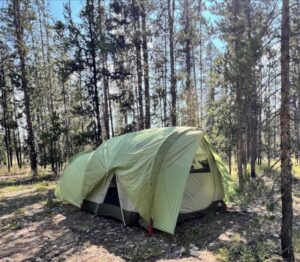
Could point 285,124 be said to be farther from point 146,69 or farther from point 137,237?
point 146,69

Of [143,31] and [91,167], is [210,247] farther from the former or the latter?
[143,31]

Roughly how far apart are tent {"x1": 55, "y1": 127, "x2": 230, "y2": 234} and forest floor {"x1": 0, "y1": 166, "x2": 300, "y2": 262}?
359 mm

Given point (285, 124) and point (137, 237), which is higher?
point (285, 124)

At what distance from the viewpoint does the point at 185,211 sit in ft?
23.7

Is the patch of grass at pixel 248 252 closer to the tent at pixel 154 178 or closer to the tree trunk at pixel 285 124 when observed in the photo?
the tree trunk at pixel 285 124

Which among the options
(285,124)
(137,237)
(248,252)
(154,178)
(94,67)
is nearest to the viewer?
(285,124)

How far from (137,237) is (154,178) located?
1237mm

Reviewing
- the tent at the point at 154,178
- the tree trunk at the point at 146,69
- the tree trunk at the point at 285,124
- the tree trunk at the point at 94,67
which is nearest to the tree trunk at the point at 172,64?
the tree trunk at the point at 146,69

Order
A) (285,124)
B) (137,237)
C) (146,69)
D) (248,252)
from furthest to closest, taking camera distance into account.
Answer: (146,69) < (137,237) < (248,252) < (285,124)

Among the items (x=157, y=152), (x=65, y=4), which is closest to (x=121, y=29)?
(x=65, y=4)

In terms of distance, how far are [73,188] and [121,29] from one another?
11.9 metres

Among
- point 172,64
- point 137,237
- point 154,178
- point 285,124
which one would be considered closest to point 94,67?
point 172,64

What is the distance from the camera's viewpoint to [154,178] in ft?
22.2

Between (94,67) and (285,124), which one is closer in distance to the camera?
(285,124)
